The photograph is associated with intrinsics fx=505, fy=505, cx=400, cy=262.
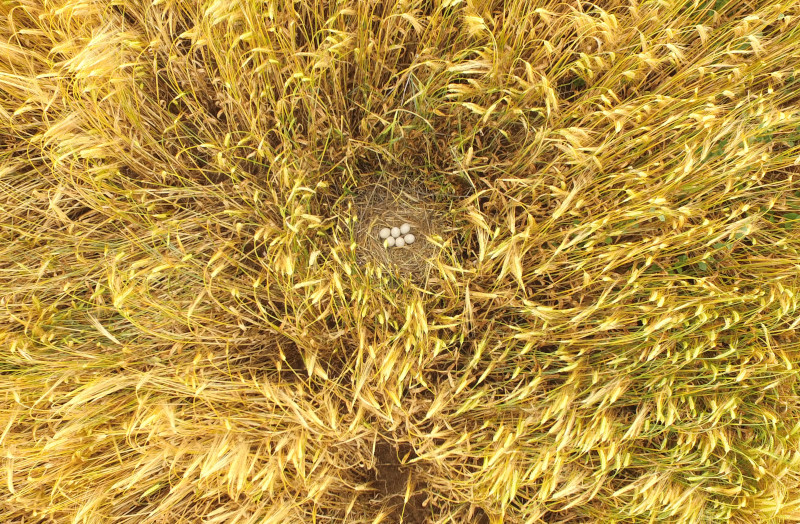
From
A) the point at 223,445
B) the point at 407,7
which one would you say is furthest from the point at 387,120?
the point at 223,445

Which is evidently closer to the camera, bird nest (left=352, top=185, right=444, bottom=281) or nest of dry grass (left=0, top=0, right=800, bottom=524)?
nest of dry grass (left=0, top=0, right=800, bottom=524)

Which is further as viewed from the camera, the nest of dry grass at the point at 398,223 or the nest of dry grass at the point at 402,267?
the nest of dry grass at the point at 398,223

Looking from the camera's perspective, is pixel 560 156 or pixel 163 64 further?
pixel 163 64

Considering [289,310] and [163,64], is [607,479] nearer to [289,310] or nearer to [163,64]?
[289,310]

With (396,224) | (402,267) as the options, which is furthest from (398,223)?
(402,267)

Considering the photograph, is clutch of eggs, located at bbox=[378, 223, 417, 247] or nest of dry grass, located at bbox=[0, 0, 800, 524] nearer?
nest of dry grass, located at bbox=[0, 0, 800, 524]

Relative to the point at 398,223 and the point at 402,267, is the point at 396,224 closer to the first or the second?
the point at 398,223

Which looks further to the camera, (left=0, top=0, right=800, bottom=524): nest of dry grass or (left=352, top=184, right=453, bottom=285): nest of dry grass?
(left=352, top=184, right=453, bottom=285): nest of dry grass

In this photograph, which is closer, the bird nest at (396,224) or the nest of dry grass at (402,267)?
the nest of dry grass at (402,267)
